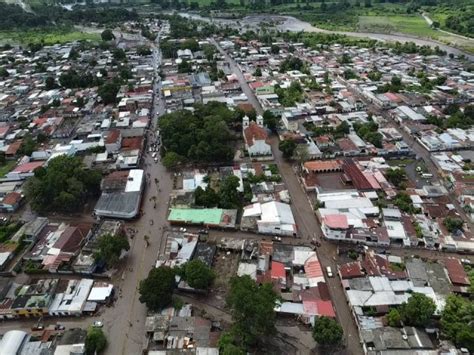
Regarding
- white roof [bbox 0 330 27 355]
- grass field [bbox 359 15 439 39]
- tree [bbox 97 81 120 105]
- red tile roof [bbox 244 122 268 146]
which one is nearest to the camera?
white roof [bbox 0 330 27 355]

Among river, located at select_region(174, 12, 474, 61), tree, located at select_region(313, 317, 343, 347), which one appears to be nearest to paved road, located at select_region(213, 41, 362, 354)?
tree, located at select_region(313, 317, 343, 347)

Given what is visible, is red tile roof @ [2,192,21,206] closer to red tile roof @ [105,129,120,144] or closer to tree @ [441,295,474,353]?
red tile roof @ [105,129,120,144]

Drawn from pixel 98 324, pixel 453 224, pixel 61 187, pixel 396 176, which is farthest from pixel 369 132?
pixel 98 324

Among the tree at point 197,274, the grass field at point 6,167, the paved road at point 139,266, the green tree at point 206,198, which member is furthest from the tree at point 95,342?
the grass field at point 6,167

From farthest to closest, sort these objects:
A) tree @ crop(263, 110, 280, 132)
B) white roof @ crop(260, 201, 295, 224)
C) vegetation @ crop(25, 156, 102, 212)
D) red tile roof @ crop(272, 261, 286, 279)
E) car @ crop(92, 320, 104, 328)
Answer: tree @ crop(263, 110, 280, 132), vegetation @ crop(25, 156, 102, 212), white roof @ crop(260, 201, 295, 224), red tile roof @ crop(272, 261, 286, 279), car @ crop(92, 320, 104, 328)

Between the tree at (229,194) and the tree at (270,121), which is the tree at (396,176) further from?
the tree at (229,194)

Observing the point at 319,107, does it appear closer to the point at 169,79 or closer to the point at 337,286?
the point at 169,79

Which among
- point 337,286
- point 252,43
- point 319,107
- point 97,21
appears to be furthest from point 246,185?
point 97,21

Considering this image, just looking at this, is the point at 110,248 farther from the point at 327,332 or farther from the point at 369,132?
the point at 369,132
